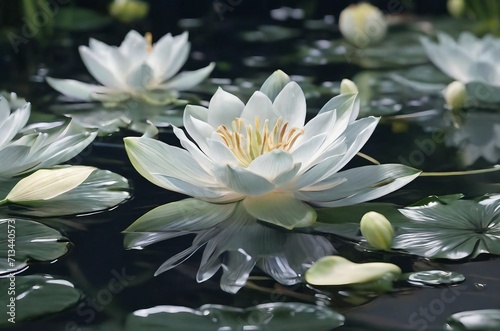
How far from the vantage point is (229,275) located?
74 centimetres

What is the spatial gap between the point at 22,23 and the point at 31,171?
116cm

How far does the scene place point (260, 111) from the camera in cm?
90

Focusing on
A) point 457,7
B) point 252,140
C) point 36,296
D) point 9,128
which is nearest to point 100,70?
point 9,128

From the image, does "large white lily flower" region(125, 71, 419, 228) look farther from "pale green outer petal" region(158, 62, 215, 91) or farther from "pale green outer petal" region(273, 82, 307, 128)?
"pale green outer petal" region(158, 62, 215, 91)

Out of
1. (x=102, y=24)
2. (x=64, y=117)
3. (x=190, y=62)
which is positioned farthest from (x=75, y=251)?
(x=102, y=24)

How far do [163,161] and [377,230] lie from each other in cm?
24

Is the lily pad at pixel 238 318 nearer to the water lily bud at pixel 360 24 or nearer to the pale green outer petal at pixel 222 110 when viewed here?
the pale green outer petal at pixel 222 110

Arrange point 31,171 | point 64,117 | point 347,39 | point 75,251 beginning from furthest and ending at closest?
point 347,39 < point 64,117 < point 31,171 < point 75,251

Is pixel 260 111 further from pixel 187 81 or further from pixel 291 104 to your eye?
pixel 187 81

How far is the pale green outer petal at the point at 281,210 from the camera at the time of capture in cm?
82

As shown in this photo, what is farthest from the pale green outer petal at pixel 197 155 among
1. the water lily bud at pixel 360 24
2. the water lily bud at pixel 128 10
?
the water lily bud at pixel 128 10

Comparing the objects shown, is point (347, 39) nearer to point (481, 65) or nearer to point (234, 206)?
point (481, 65)

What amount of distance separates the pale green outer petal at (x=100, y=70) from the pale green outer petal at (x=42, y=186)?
0.48 m

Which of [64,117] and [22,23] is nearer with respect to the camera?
[64,117]
